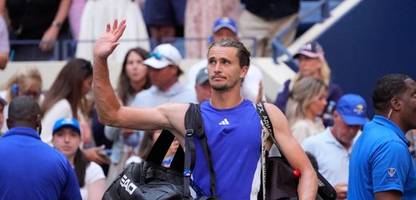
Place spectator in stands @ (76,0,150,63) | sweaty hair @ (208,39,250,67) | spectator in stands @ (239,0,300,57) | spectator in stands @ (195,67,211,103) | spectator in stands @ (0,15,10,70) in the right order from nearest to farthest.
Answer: sweaty hair @ (208,39,250,67)
spectator in stands @ (0,15,10,70)
spectator in stands @ (195,67,211,103)
spectator in stands @ (76,0,150,63)
spectator in stands @ (239,0,300,57)

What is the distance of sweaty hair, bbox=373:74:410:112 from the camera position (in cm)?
859

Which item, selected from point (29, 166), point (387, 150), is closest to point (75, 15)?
point (29, 166)

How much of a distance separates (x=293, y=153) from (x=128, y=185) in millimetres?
1003

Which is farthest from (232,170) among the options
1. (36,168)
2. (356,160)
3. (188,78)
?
(188,78)

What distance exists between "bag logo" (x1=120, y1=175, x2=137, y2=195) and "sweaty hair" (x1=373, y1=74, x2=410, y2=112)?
156 cm

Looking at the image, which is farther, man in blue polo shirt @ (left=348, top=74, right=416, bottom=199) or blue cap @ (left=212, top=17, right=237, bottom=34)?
blue cap @ (left=212, top=17, right=237, bottom=34)

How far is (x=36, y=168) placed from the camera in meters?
9.07

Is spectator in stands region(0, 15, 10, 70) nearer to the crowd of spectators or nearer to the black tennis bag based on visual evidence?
the crowd of spectators

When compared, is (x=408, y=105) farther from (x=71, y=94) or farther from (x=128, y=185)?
(x=71, y=94)

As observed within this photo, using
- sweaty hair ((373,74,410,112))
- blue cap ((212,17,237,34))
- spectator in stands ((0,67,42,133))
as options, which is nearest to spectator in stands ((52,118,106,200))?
spectator in stands ((0,67,42,133))

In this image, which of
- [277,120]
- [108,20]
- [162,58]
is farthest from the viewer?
[108,20]

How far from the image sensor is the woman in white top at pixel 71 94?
1227 centimetres

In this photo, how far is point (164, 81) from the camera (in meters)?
12.4

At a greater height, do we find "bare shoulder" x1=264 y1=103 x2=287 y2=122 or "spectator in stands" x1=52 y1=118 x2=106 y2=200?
"bare shoulder" x1=264 y1=103 x2=287 y2=122
